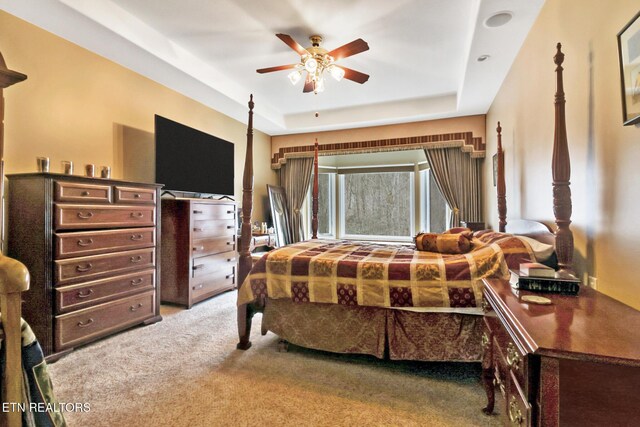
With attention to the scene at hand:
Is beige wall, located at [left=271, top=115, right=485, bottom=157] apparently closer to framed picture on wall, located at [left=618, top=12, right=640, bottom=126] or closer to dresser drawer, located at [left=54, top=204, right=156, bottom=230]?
dresser drawer, located at [left=54, top=204, right=156, bottom=230]

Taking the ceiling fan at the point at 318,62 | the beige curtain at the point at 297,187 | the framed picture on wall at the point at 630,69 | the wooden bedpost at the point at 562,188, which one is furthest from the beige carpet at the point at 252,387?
the beige curtain at the point at 297,187

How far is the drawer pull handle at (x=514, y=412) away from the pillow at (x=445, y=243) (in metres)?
1.26

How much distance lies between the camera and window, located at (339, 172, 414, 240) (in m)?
5.85

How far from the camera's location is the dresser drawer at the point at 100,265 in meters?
2.17

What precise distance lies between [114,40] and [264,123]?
2595 millimetres

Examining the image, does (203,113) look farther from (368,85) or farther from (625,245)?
(625,245)

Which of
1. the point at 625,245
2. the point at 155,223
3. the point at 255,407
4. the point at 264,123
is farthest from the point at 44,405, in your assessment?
the point at 264,123

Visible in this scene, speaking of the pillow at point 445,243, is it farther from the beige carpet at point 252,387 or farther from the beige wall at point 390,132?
the beige wall at point 390,132

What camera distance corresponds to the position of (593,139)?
1523 mm

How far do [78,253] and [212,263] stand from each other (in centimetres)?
150

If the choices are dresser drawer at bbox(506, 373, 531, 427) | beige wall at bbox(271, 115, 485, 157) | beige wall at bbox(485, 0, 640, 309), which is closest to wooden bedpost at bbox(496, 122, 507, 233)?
beige wall at bbox(485, 0, 640, 309)

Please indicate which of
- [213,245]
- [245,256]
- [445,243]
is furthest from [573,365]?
[213,245]

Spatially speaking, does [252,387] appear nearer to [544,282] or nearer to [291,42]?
[544,282]

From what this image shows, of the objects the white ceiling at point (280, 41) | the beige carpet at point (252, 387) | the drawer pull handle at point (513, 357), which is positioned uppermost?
the white ceiling at point (280, 41)
